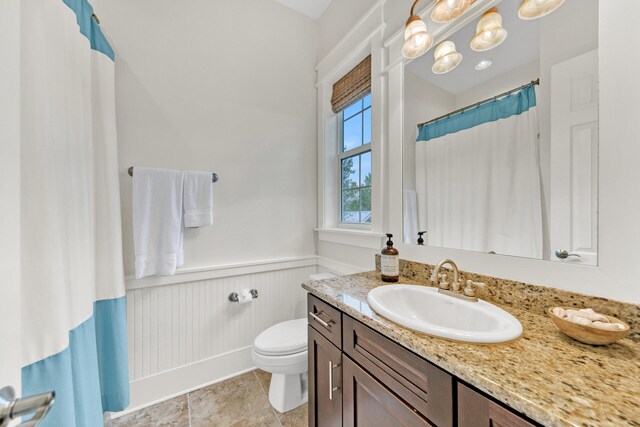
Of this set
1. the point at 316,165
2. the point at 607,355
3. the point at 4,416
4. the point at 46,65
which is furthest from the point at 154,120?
the point at 607,355

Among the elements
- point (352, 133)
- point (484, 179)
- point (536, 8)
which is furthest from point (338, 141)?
point (536, 8)

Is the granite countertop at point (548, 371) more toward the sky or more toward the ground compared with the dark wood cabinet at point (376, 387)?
more toward the sky

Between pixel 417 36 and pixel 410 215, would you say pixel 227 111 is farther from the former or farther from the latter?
pixel 410 215

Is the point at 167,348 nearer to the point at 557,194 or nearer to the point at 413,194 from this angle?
the point at 413,194

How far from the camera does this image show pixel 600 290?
2.38ft

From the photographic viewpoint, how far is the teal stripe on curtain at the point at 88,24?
1076 millimetres

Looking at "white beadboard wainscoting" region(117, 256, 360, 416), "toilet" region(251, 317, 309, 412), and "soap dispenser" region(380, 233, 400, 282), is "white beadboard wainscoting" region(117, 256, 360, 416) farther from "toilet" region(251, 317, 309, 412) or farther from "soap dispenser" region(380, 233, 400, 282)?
"soap dispenser" region(380, 233, 400, 282)

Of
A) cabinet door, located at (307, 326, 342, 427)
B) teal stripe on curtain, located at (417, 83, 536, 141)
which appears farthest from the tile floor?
teal stripe on curtain, located at (417, 83, 536, 141)

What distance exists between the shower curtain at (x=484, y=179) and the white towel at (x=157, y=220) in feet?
4.89

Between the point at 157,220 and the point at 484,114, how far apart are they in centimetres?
185

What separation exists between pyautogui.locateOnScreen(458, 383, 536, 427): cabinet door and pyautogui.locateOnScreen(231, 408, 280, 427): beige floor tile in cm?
125

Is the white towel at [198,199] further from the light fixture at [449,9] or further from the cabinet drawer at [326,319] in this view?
the light fixture at [449,9]

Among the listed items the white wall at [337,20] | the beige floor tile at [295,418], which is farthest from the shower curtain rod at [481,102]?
the beige floor tile at [295,418]

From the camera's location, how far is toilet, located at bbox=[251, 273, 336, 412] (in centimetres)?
138
